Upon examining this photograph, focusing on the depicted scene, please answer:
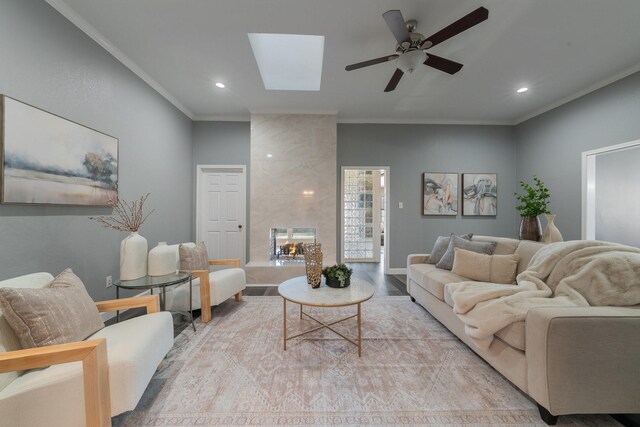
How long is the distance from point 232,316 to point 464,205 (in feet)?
14.8

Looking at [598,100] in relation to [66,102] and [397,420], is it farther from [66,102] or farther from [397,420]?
[66,102]

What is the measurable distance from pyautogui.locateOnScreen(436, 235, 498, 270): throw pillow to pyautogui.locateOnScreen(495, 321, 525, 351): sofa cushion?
4.08 ft

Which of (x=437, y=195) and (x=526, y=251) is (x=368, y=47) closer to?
(x=526, y=251)

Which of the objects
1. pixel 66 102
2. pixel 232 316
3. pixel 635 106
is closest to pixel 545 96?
pixel 635 106

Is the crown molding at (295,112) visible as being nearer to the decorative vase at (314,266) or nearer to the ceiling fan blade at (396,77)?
the ceiling fan blade at (396,77)

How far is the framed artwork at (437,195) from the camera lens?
4.60 m

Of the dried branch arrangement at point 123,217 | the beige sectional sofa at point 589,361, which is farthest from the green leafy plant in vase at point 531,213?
the dried branch arrangement at point 123,217

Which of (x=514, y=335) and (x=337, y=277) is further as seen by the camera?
(x=337, y=277)

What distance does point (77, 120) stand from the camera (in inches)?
86.4

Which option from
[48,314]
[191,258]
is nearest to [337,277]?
[191,258]

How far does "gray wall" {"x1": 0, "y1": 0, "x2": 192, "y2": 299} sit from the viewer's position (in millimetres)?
1731

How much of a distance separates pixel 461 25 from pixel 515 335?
2209 mm

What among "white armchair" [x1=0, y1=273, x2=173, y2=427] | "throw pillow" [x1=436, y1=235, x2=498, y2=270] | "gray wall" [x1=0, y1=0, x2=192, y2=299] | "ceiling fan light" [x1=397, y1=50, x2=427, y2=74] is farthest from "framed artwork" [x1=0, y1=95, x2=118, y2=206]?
"throw pillow" [x1=436, y1=235, x2=498, y2=270]

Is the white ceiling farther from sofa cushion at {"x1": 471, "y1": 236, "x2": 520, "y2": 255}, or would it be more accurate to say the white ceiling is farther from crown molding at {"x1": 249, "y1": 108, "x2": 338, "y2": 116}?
sofa cushion at {"x1": 471, "y1": 236, "x2": 520, "y2": 255}
